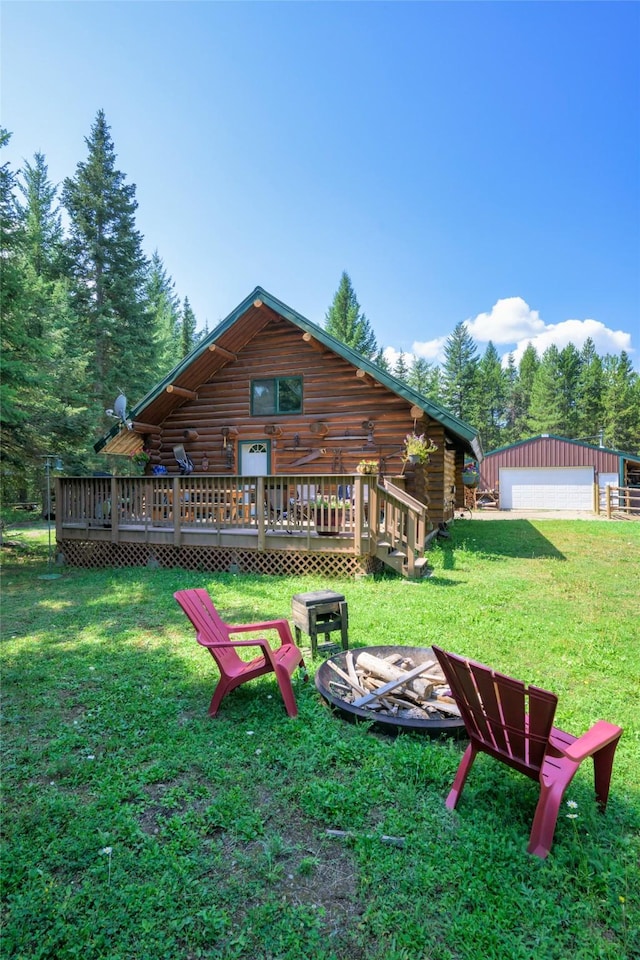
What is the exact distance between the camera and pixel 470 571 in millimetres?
8906

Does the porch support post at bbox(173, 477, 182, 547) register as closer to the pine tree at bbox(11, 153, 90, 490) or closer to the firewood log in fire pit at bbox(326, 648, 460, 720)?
the pine tree at bbox(11, 153, 90, 490)

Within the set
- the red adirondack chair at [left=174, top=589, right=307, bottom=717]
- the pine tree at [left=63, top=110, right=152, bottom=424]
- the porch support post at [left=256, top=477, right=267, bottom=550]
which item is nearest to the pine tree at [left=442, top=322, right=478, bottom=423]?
the pine tree at [left=63, top=110, right=152, bottom=424]

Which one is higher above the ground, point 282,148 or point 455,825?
point 282,148

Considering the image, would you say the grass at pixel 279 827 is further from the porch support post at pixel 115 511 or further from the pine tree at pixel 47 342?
the pine tree at pixel 47 342

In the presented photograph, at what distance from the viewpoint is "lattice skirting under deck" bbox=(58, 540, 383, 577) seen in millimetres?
8258

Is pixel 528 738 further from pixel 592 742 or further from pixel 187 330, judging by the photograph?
pixel 187 330

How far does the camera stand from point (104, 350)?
23.6 meters

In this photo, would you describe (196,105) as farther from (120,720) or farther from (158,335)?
(158,335)

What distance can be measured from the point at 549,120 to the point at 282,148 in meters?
7.17

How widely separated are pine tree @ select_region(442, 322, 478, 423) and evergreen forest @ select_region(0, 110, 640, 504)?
109 mm

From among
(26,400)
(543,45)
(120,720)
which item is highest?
(543,45)

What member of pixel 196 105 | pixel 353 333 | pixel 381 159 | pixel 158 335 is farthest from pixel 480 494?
pixel 196 105

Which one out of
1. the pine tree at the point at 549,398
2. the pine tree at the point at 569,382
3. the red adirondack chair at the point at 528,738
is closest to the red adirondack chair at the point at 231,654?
the red adirondack chair at the point at 528,738

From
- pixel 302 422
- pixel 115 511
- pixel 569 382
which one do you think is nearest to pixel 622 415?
pixel 569 382
